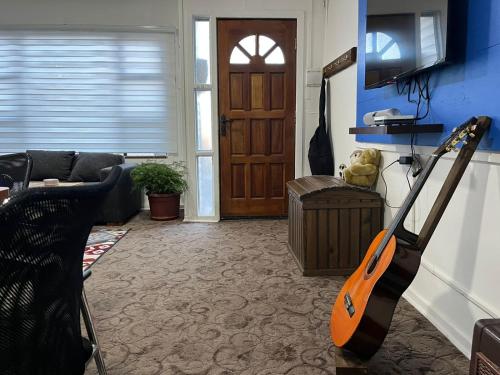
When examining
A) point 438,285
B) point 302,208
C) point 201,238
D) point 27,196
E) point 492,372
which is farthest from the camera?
point 201,238

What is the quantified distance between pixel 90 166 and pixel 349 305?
3431 millimetres

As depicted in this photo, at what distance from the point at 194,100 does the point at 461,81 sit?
2801 mm

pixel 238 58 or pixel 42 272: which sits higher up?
pixel 238 58

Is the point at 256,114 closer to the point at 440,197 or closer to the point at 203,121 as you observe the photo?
the point at 203,121

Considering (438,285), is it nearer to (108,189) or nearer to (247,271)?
(247,271)

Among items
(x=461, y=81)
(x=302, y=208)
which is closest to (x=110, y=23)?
(x=302, y=208)

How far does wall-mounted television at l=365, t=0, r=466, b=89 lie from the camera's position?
164 cm

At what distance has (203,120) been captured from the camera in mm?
4141

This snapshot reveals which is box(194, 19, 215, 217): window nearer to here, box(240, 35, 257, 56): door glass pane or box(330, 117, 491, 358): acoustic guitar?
box(240, 35, 257, 56): door glass pane

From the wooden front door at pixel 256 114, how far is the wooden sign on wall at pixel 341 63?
17.6 inches

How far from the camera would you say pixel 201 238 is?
347 cm

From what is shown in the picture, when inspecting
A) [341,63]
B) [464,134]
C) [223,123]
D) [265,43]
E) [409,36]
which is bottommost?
[464,134]

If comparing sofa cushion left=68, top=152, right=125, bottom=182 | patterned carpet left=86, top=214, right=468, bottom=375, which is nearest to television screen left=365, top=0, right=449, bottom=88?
patterned carpet left=86, top=214, right=468, bottom=375

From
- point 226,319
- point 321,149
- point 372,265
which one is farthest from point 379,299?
point 321,149
